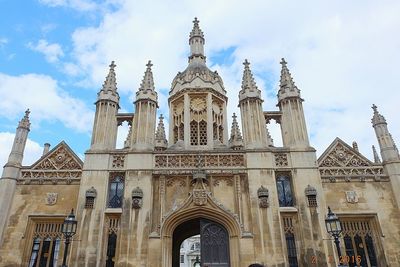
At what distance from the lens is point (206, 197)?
15.8m

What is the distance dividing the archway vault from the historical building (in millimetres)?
47

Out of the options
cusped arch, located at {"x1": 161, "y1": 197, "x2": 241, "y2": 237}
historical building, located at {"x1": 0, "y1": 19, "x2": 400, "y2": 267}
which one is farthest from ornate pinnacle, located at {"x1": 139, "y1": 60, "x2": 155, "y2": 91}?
cusped arch, located at {"x1": 161, "y1": 197, "x2": 241, "y2": 237}

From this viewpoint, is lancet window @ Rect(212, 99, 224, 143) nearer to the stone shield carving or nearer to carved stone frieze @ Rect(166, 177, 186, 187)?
carved stone frieze @ Rect(166, 177, 186, 187)

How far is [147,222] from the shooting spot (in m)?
15.4

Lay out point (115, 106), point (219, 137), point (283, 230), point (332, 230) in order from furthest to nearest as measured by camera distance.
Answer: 1. point (219, 137)
2. point (115, 106)
3. point (283, 230)
4. point (332, 230)

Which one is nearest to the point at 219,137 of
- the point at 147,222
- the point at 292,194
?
the point at 292,194

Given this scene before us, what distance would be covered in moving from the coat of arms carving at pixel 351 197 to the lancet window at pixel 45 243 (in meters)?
Result: 14.4

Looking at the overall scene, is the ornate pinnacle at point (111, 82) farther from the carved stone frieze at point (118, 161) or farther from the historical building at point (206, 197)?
the carved stone frieze at point (118, 161)

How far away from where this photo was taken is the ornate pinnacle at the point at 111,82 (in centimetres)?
1911

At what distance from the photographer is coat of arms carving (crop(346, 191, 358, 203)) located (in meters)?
16.8

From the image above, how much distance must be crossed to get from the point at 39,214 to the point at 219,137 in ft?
36.5

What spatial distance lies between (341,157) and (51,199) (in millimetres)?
15272

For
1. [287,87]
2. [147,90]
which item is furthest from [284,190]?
[147,90]

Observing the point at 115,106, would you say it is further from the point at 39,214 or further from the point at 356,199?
the point at 356,199
